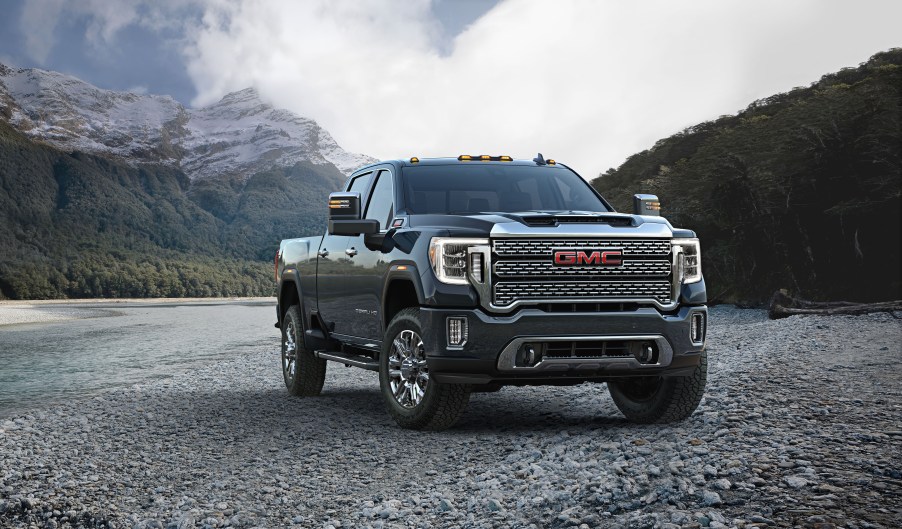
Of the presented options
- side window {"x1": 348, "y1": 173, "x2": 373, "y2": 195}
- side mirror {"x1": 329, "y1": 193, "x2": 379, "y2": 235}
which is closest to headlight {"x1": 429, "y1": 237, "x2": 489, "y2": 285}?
side mirror {"x1": 329, "y1": 193, "x2": 379, "y2": 235}

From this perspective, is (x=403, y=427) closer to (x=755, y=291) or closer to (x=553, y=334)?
(x=553, y=334)

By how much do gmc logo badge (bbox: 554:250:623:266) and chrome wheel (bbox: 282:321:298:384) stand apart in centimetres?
475

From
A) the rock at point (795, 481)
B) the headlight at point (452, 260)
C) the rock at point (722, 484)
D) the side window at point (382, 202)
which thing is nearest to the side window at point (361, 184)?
the side window at point (382, 202)

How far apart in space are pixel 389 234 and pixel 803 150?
29630mm

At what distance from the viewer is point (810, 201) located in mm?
34125

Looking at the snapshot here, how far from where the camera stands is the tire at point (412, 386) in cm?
765

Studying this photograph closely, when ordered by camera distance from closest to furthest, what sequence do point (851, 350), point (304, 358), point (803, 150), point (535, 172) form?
point (535, 172) → point (304, 358) → point (851, 350) → point (803, 150)

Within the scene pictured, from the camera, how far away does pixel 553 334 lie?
7.18 m

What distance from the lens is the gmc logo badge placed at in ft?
23.6

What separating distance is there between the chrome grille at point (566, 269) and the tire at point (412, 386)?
85cm

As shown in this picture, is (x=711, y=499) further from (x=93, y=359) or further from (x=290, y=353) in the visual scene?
(x=93, y=359)

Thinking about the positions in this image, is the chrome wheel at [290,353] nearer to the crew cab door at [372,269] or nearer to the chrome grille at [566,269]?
the crew cab door at [372,269]

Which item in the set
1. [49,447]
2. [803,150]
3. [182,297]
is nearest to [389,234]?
[49,447]

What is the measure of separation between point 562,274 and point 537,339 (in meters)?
0.52
